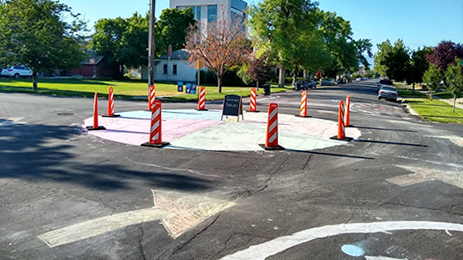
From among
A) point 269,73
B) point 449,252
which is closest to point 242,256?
point 449,252

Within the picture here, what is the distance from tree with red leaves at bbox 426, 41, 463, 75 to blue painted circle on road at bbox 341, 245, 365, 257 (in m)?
54.6

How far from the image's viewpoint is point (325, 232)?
520cm

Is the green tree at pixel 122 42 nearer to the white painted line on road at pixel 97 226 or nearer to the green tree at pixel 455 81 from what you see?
the green tree at pixel 455 81

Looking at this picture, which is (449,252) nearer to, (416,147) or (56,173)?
(56,173)

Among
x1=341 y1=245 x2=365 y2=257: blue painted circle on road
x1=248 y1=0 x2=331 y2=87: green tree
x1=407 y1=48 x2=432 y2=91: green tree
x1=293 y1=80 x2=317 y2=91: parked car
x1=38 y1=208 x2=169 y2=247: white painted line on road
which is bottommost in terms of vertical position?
x1=341 y1=245 x2=365 y2=257: blue painted circle on road

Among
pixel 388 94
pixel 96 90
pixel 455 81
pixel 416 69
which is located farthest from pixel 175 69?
pixel 455 81

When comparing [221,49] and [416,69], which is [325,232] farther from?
[416,69]

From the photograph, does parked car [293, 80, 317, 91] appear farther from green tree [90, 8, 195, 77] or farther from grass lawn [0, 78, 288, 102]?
green tree [90, 8, 195, 77]

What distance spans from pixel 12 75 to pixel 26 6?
2444cm

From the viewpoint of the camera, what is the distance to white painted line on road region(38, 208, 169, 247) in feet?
15.7

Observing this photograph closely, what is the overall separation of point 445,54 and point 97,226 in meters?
57.8

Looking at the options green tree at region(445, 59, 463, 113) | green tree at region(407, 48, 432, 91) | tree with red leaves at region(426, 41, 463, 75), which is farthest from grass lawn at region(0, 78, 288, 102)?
tree with red leaves at region(426, 41, 463, 75)

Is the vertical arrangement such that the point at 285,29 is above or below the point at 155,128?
above

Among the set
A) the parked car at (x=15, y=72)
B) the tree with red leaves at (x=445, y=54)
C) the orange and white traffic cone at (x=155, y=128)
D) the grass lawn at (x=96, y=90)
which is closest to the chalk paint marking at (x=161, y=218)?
the orange and white traffic cone at (x=155, y=128)
